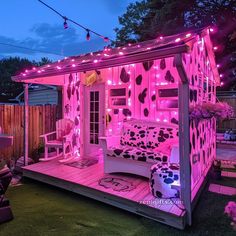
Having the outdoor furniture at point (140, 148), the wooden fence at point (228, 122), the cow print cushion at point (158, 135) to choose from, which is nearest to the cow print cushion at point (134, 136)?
the outdoor furniture at point (140, 148)

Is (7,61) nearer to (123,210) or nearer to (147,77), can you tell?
(147,77)

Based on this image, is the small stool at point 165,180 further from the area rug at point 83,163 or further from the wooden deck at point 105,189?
the area rug at point 83,163

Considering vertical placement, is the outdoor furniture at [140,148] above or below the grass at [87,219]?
above

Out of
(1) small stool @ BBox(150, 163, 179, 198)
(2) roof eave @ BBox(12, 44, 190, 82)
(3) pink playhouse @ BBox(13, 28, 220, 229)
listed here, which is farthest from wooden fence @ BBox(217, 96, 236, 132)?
(2) roof eave @ BBox(12, 44, 190, 82)

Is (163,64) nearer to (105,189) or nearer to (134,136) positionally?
(134,136)

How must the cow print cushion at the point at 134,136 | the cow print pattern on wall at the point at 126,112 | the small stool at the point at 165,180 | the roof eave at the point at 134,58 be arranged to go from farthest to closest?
the cow print pattern on wall at the point at 126,112 → the cow print cushion at the point at 134,136 → the small stool at the point at 165,180 → the roof eave at the point at 134,58

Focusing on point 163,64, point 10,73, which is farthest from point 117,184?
point 10,73

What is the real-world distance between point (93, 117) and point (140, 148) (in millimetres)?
1924

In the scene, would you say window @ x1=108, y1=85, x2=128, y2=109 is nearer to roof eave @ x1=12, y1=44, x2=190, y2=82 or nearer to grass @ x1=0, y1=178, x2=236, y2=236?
roof eave @ x1=12, y1=44, x2=190, y2=82

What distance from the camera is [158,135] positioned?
15.4 ft

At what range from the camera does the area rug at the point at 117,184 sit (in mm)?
3770

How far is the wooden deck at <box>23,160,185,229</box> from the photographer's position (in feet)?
9.93

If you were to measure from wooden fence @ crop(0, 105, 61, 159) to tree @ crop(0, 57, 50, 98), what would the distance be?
544 inches

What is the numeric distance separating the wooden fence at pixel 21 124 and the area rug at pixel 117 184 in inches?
105
